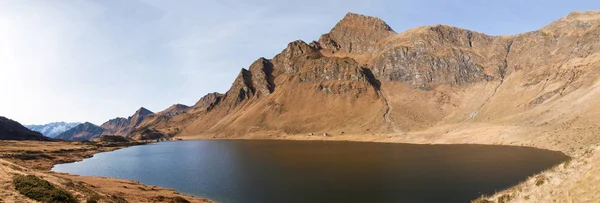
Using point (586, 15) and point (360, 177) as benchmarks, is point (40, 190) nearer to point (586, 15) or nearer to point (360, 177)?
point (360, 177)

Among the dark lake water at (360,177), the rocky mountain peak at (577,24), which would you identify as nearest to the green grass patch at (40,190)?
the dark lake water at (360,177)

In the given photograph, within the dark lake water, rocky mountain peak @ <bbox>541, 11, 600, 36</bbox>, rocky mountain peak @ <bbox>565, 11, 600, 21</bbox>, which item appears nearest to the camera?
the dark lake water

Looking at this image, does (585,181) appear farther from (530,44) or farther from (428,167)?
(530,44)

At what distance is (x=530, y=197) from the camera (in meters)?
23.8

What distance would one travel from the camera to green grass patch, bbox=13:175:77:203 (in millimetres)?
28436

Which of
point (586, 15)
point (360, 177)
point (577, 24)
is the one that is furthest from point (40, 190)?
point (586, 15)

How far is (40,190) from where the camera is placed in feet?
96.8

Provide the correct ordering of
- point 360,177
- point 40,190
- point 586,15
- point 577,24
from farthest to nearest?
point 586,15 → point 577,24 → point 360,177 → point 40,190

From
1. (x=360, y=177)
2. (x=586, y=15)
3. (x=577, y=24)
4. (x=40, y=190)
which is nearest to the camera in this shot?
(x=40, y=190)

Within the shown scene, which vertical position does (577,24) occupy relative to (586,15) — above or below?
below

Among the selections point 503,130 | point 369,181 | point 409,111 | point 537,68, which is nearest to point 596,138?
point 503,130

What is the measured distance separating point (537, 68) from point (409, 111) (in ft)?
206

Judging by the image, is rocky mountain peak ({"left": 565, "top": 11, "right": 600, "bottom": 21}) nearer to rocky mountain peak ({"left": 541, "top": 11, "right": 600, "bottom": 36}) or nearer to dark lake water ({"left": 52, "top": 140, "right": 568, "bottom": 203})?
rocky mountain peak ({"left": 541, "top": 11, "right": 600, "bottom": 36})

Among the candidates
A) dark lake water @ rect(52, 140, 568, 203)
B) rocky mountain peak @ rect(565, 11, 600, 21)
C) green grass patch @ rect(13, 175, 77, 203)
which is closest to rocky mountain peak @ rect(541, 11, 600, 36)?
rocky mountain peak @ rect(565, 11, 600, 21)
